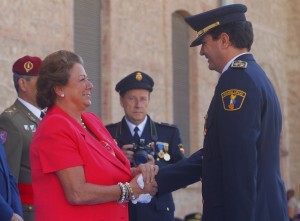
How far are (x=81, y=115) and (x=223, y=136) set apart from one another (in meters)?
1.01

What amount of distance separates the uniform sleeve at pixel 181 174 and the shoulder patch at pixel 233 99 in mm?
941

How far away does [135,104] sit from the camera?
7.20m

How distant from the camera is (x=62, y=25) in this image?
462 inches

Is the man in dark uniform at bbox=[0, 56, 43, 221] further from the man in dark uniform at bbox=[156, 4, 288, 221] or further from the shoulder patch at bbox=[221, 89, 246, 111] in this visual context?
the shoulder patch at bbox=[221, 89, 246, 111]

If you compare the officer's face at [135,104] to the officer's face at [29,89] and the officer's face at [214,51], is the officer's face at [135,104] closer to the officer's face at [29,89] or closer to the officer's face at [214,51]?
the officer's face at [29,89]

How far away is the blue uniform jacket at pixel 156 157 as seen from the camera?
6.77 m

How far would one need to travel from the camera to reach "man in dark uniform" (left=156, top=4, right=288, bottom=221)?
479 centimetres

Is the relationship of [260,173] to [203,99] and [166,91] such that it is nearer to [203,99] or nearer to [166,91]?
[166,91]

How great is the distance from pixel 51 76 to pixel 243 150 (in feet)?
3.97

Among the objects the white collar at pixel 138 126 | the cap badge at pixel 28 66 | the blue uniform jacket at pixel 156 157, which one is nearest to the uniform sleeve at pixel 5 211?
the blue uniform jacket at pixel 156 157

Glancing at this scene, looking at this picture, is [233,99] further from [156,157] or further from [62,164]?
[156,157]

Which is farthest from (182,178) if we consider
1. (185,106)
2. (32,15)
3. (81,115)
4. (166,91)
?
(185,106)

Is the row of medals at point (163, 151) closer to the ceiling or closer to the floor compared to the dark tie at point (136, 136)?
closer to the floor

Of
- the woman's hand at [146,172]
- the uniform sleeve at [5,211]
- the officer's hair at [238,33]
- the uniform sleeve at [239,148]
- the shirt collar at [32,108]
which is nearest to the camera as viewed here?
the uniform sleeve at [239,148]
